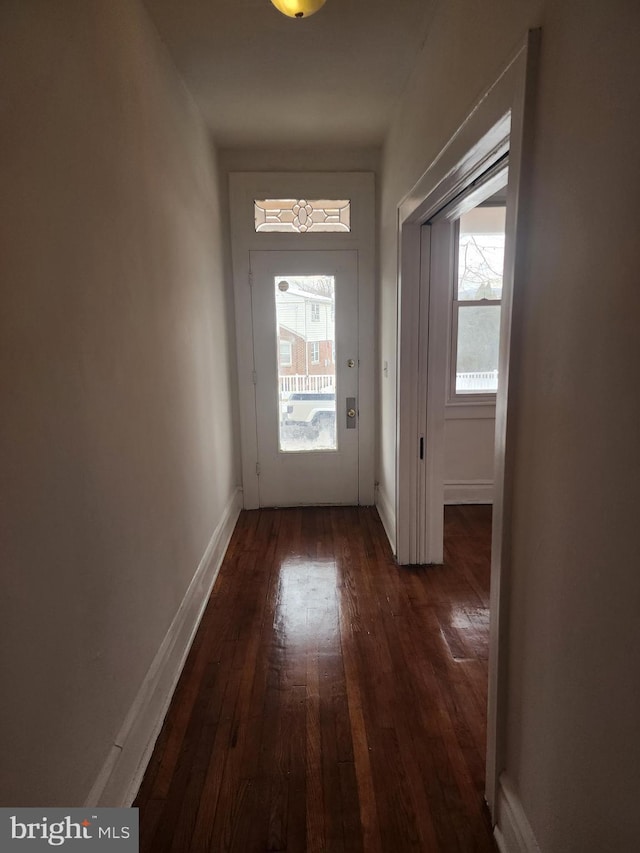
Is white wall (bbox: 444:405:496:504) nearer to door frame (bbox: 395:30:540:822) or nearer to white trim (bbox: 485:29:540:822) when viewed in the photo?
door frame (bbox: 395:30:540:822)

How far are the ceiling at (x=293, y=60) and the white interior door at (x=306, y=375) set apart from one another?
2.83 feet

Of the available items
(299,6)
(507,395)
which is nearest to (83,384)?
(507,395)

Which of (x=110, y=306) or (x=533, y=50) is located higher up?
(x=533, y=50)

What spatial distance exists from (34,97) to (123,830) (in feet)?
6.10

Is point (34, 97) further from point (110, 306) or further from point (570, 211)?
point (570, 211)

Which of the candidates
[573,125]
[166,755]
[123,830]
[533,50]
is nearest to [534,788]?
[123,830]

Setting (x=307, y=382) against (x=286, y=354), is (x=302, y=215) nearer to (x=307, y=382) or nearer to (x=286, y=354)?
(x=286, y=354)

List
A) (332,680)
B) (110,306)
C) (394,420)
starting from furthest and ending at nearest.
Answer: (394,420) < (332,680) < (110,306)

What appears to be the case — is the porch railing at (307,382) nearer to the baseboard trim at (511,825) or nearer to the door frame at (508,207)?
the door frame at (508,207)

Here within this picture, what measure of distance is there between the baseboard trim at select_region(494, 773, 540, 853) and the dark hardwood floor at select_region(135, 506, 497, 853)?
0.20 ft

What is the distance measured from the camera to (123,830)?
1.30 metres

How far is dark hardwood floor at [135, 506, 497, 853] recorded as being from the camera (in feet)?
4.73

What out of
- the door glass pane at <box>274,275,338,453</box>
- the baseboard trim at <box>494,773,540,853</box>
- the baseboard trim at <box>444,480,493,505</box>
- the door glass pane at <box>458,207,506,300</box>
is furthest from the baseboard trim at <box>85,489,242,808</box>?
the door glass pane at <box>458,207,506,300</box>

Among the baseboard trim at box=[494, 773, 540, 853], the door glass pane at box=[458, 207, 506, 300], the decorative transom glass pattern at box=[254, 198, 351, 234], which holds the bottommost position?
the baseboard trim at box=[494, 773, 540, 853]
